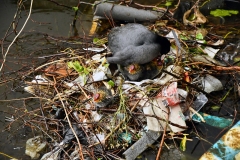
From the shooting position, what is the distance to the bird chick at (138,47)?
2.96 meters

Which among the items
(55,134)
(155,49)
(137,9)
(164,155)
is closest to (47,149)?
(55,134)

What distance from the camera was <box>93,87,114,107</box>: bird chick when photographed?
9.41ft

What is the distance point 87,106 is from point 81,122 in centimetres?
18

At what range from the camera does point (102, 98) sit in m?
2.89

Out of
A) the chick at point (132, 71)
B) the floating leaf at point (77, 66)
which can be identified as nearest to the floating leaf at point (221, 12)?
the chick at point (132, 71)

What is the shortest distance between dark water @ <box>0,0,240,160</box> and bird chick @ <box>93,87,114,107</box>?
0.62 metres

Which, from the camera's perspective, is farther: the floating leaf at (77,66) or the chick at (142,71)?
the floating leaf at (77,66)

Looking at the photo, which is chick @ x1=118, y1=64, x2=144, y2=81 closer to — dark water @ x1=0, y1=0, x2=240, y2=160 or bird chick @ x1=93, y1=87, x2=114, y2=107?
bird chick @ x1=93, y1=87, x2=114, y2=107

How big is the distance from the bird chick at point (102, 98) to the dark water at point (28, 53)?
24.4 inches

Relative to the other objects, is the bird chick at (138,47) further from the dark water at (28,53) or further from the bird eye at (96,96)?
the dark water at (28,53)

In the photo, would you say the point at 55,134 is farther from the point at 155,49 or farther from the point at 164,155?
the point at 155,49

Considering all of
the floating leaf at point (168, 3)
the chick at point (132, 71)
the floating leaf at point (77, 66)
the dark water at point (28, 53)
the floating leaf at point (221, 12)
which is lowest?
the dark water at point (28, 53)

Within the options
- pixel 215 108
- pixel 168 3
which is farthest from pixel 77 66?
pixel 168 3

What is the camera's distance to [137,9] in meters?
4.09
